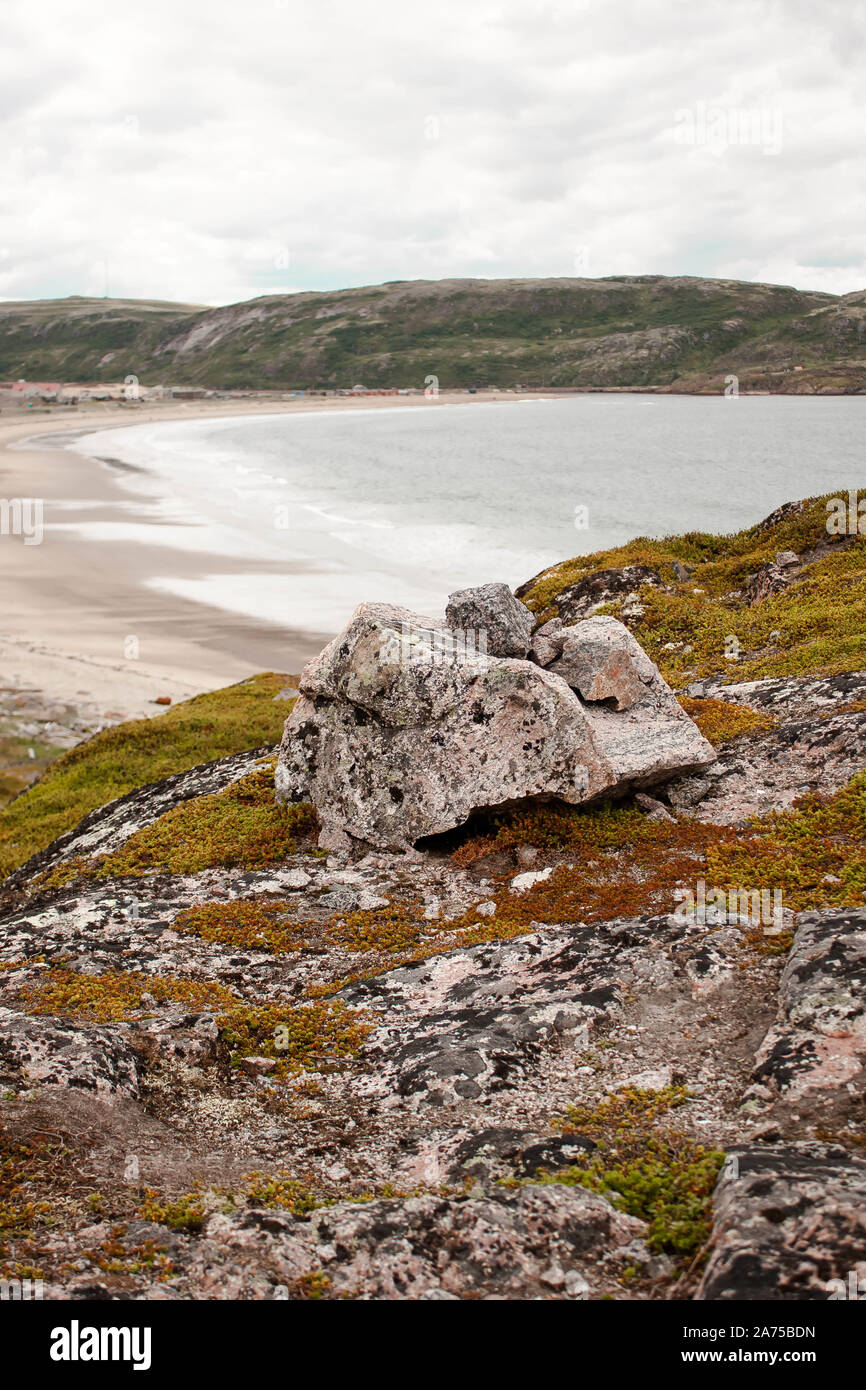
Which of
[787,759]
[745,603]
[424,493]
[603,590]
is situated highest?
[424,493]

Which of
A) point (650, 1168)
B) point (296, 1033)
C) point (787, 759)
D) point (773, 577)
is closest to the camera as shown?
point (650, 1168)

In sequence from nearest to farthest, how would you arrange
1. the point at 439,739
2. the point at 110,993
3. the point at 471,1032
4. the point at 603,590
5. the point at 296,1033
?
1. the point at 471,1032
2. the point at 296,1033
3. the point at 110,993
4. the point at 439,739
5. the point at 603,590

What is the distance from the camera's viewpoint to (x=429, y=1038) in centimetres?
738

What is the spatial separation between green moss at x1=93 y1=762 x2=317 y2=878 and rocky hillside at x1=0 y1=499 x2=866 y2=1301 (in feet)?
0.15

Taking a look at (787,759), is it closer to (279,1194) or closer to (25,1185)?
(279,1194)

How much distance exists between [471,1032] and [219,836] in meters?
5.11

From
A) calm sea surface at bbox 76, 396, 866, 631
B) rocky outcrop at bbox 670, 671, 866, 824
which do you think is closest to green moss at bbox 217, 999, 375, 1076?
rocky outcrop at bbox 670, 671, 866, 824

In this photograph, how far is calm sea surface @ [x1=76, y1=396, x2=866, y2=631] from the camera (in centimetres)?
5038

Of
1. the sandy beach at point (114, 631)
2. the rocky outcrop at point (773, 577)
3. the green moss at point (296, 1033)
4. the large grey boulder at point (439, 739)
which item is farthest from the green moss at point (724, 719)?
the sandy beach at point (114, 631)

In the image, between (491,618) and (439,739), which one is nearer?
(439,739)

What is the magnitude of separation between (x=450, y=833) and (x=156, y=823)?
3970mm

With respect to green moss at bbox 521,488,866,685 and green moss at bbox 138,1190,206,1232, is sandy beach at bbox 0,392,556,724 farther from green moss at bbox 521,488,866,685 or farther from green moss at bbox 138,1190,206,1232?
green moss at bbox 138,1190,206,1232

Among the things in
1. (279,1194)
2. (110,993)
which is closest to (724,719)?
(110,993)

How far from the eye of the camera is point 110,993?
8211 millimetres
